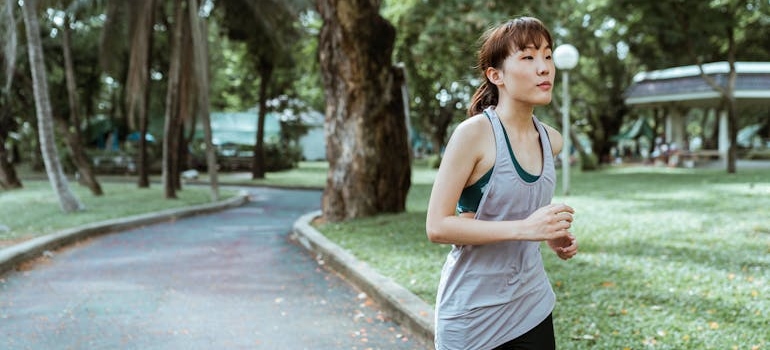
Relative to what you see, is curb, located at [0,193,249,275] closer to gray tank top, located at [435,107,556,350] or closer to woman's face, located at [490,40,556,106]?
gray tank top, located at [435,107,556,350]

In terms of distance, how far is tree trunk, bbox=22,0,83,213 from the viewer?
45.4 feet

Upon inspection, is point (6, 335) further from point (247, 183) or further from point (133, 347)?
point (247, 183)

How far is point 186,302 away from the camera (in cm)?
673

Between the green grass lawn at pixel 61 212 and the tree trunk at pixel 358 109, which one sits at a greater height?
the tree trunk at pixel 358 109

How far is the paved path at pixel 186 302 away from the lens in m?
5.42

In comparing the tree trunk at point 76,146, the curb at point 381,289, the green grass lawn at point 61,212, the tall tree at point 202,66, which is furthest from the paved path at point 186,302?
the tree trunk at point 76,146

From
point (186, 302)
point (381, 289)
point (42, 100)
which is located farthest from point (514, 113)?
point (42, 100)

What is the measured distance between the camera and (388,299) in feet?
20.4

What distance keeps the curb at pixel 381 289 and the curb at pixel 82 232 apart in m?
3.54

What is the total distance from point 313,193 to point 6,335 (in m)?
18.0

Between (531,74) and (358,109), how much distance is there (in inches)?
404

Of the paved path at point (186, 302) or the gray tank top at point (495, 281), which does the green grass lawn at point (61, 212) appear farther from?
the gray tank top at point (495, 281)

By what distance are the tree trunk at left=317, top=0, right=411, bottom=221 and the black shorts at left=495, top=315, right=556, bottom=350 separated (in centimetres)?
1002

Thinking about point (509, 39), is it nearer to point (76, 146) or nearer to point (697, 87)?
point (76, 146)
